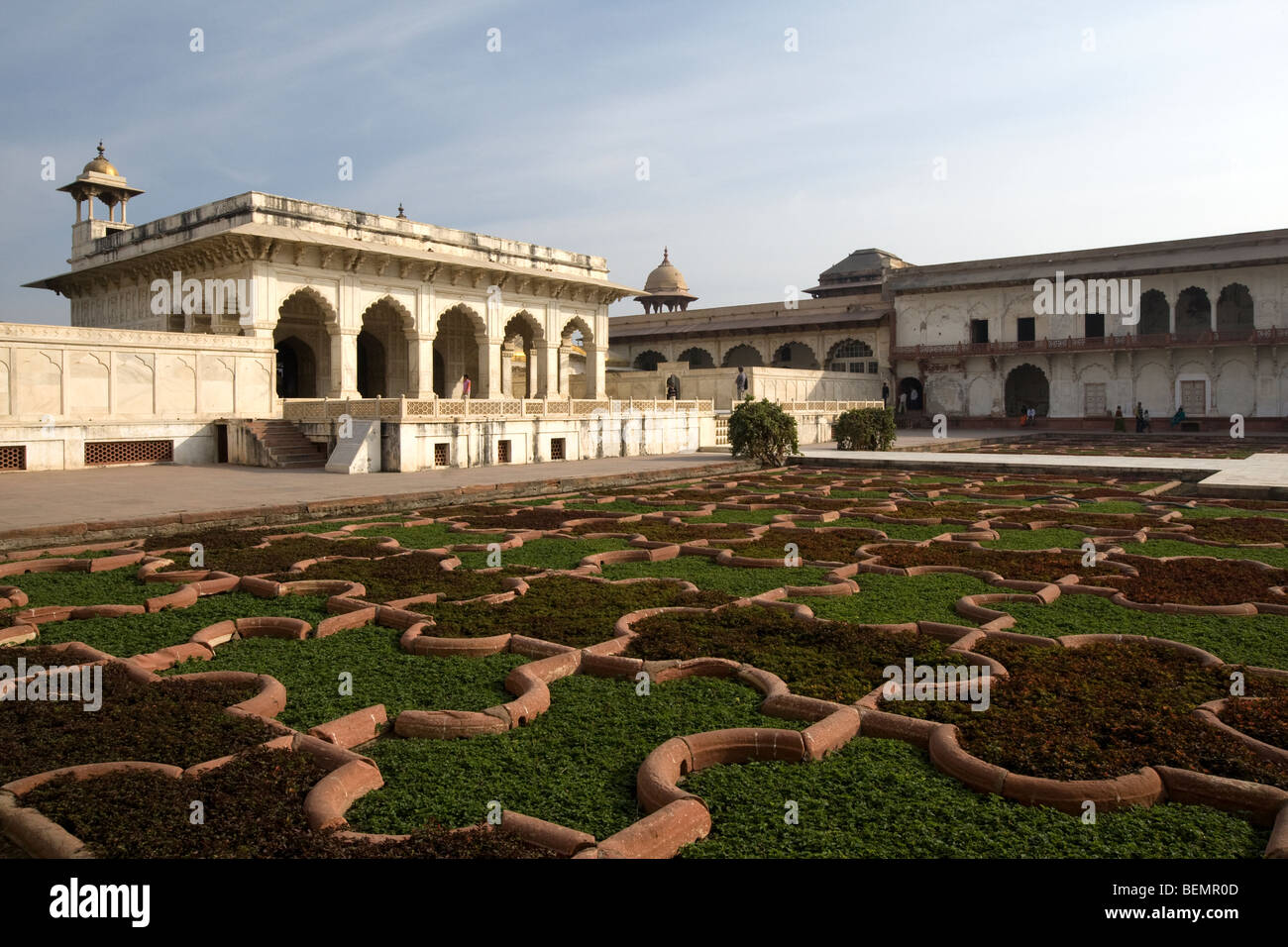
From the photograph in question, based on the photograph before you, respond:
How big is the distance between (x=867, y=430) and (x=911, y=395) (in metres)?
19.4

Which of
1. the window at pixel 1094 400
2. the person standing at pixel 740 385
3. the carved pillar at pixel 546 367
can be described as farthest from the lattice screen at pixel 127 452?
the window at pixel 1094 400

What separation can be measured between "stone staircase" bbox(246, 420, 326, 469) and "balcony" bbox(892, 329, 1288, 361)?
2602 cm

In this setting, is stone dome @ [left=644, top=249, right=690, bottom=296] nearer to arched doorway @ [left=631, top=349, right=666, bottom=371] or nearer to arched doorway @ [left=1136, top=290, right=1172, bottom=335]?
arched doorway @ [left=631, top=349, right=666, bottom=371]

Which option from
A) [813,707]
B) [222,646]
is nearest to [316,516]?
[222,646]

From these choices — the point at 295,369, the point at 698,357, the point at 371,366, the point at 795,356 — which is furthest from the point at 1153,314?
the point at 295,369

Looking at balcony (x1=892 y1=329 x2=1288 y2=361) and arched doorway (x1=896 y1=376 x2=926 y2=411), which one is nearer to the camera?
balcony (x1=892 y1=329 x2=1288 y2=361)

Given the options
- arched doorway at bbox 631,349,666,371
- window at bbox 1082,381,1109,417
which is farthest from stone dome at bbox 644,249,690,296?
window at bbox 1082,381,1109,417

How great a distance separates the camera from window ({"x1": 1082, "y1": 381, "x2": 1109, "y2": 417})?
33562mm

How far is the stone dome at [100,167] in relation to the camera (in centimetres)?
2573

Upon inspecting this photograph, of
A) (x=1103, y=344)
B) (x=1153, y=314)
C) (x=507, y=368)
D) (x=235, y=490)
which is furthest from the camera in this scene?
(x=1153, y=314)

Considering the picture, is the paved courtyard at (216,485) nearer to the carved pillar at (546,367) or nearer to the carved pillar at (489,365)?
the carved pillar at (489,365)

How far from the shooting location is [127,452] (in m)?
17.1

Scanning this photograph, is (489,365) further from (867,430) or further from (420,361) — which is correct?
(867,430)
